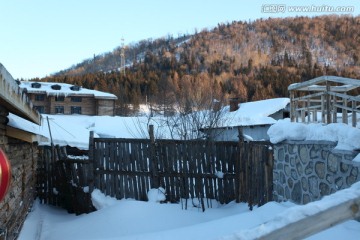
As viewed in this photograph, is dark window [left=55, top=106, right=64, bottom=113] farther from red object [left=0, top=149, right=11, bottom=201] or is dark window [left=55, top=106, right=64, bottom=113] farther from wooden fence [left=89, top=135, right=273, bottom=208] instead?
red object [left=0, top=149, right=11, bottom=201]

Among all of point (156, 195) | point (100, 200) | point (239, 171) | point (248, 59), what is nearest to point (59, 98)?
point (100, 200)

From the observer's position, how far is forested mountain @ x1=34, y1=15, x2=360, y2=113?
66688 mm

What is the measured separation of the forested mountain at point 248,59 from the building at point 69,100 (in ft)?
38.5

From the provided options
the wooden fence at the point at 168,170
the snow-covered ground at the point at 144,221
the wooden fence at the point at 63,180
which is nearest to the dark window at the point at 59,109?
the wooden fence at the point at 63,180

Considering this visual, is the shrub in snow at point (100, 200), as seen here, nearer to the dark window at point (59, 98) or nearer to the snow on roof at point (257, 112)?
the snow on roof at point (257, 112)

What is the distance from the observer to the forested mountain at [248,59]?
6669cm

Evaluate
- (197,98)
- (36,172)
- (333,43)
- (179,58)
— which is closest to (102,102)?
(197,98)

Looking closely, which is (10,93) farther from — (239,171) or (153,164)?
(239,171)

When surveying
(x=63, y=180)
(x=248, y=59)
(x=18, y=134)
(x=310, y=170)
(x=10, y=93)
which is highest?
(x=248, y=59)

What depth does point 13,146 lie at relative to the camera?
616 cm

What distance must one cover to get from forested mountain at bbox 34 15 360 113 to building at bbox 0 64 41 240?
52411mm

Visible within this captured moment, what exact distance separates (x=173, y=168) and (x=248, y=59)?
90.2m

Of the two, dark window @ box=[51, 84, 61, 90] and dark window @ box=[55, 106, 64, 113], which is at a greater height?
dark window @ box=[51, 84, 61, 90]

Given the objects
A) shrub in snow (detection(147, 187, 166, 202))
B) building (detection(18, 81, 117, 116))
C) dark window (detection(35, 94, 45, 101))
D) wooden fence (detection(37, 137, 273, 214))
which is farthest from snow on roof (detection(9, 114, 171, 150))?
dark window (detection(35, 94, 45, 101))
